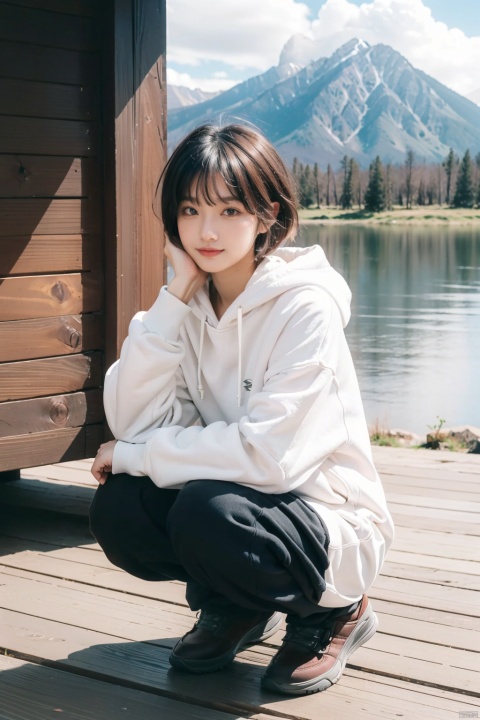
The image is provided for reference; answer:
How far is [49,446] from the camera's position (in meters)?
2.90

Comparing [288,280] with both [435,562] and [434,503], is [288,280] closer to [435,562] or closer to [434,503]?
[435,562]

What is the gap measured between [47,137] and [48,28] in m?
0.30

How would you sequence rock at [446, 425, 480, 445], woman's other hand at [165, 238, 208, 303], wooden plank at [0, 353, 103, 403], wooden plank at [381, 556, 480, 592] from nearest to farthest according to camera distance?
woman's other hand at [165, 238, 208, 303]
wooden plank at [381, 556, 480, 592]
wooden plank at [0, 353, 103, 403]
rock at [446, 425, 480, 445]

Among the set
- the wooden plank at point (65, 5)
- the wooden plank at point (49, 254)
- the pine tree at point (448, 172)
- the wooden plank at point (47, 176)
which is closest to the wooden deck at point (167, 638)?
the wooden plank at point (49, 254)

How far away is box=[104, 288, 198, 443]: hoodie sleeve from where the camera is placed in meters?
1.94

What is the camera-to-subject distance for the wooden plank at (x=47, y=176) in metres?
2.73

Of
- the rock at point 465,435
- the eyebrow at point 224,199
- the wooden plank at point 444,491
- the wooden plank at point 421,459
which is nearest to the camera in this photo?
the eyebrow at point 224,199

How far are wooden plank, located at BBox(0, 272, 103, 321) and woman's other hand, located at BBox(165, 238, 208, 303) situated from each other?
0.89 m

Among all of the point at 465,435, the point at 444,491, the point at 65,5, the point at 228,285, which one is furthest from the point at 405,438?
the point at 228,285

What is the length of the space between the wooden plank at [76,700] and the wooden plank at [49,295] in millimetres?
1129

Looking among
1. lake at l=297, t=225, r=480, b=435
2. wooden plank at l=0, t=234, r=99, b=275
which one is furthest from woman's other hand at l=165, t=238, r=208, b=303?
wooden plank at l=0, t=234, r=99, b=275

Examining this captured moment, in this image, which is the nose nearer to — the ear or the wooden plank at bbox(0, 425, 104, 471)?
the ear

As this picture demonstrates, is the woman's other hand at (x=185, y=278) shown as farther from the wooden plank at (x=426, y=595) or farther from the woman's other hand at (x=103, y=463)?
the wooden plank at (x=426, y=595)

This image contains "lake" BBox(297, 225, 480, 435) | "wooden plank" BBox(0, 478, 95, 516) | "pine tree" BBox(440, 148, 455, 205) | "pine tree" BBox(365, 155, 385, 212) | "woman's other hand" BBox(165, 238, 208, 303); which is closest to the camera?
"woman's other hand" BBox(165, 238, 208, 303)
